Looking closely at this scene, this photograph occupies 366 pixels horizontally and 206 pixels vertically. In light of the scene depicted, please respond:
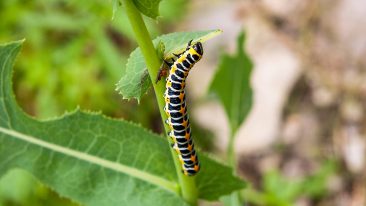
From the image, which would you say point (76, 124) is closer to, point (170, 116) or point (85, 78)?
point (170, 116)

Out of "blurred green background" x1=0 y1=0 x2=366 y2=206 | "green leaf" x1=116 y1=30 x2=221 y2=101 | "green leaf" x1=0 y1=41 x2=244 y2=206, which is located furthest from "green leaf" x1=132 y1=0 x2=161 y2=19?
"blurred green background" x1=0 y1=0 x2=366 y2=206

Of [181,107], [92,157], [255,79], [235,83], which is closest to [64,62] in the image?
[255,79]

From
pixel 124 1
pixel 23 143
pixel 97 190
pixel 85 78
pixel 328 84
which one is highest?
pixel 124 1

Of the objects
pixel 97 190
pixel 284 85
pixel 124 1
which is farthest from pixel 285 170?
pixel 124 1

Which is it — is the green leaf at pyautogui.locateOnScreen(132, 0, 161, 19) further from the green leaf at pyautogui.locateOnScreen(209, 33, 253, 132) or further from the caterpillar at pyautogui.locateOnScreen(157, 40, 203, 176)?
the green leaf at pyautogui.locateOnScreen(209, 33, 253, 132)

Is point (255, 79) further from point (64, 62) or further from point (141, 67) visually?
point (141, 67)

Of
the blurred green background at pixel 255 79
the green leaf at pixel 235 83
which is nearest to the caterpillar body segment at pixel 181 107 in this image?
the green leaf at pixel 235 83

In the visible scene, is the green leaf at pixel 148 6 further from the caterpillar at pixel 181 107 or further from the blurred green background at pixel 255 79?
the blurred green background at pixel 255 79
